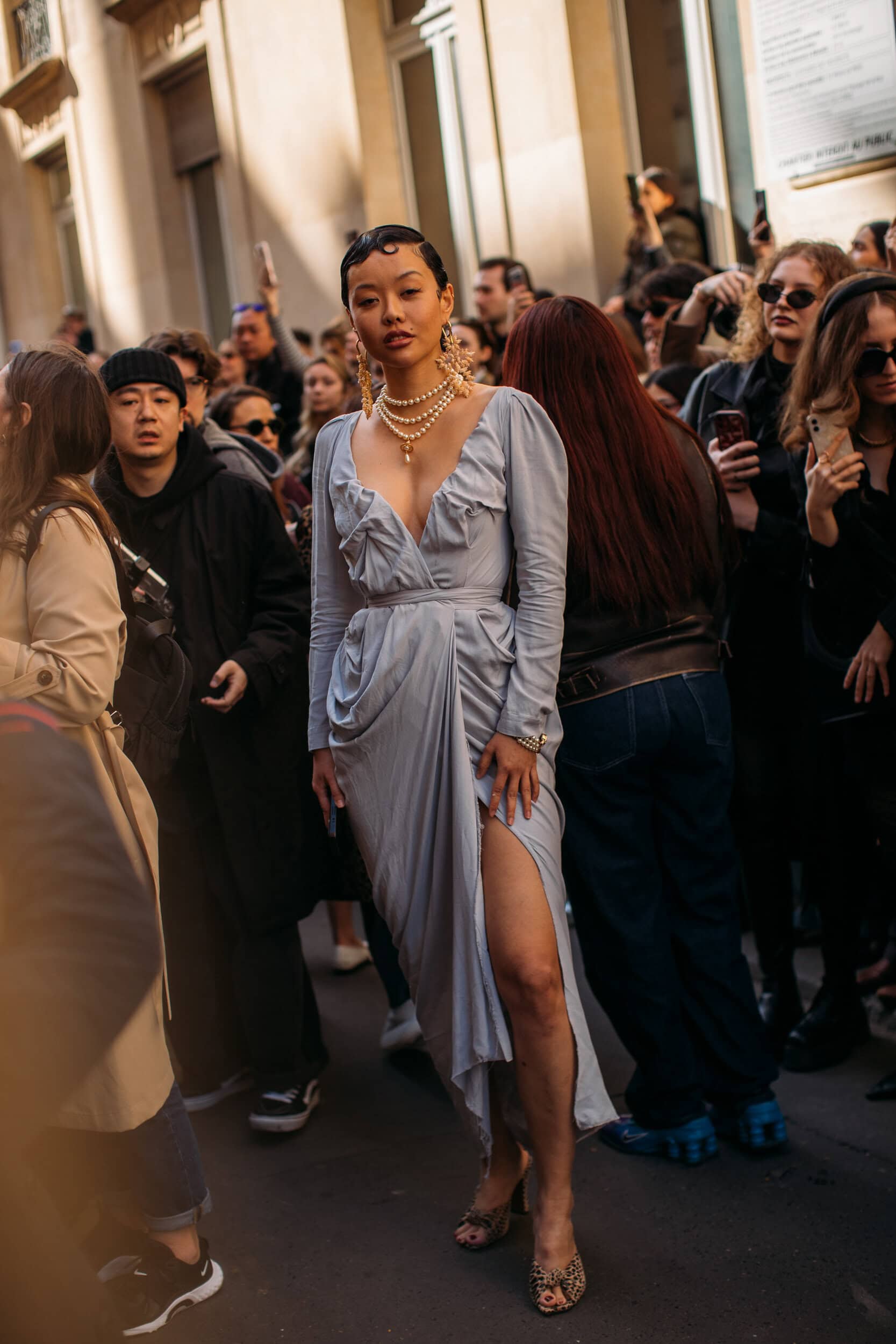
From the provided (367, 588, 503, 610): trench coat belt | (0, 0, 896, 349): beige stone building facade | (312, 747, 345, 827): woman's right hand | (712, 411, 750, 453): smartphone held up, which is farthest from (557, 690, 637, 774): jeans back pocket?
(0, 0, 896, 349): beige stone building facade

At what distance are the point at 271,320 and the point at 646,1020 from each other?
5639 mm

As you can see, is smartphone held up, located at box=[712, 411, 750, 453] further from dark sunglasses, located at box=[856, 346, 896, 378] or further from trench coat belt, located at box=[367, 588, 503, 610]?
trench coat belt, located at box=[367, 588, 503, 610]

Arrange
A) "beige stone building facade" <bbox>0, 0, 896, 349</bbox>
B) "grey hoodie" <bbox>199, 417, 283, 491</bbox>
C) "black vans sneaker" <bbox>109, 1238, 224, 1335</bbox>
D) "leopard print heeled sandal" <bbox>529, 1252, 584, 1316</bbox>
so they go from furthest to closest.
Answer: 1. "beige stone building facade" <bbox>0, 0, 896, 349</bbox>
2. "grey hoodie" <bbox>199, 417, 283, 491</bbox>
3. "black vans sneaker" <bbox>109, 1238, 224, 1335</bbox>
4. "leopard print heeled sandal" <bbox>529, 1252, 584, 1316</bbox>

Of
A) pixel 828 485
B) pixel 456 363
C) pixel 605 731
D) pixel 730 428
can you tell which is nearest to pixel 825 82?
pixel 730 428

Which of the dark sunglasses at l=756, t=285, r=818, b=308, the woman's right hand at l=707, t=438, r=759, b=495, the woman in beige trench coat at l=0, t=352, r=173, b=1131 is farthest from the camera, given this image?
the dark sunglasses at l=756, t=285, r=818, b=308

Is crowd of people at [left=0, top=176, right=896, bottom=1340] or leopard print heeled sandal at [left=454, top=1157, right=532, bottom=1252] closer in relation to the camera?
crowd of people at [left=0, top=176, right=896, bottom=1340]

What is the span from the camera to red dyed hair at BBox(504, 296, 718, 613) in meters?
3.17

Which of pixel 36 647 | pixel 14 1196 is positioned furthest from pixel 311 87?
pixel 14 1196

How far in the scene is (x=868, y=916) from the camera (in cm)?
464

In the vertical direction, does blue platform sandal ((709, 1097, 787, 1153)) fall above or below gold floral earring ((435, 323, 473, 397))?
below

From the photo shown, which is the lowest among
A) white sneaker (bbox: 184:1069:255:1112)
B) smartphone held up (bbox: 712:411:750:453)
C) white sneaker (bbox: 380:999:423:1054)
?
white sneaker (bbox: 184:1069:255:1112)

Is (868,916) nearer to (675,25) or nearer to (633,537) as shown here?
(633,537)

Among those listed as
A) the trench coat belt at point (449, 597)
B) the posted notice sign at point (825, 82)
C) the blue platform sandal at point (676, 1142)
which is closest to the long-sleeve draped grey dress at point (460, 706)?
the trench coat belt at point (449, 597)

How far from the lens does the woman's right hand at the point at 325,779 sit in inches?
121
